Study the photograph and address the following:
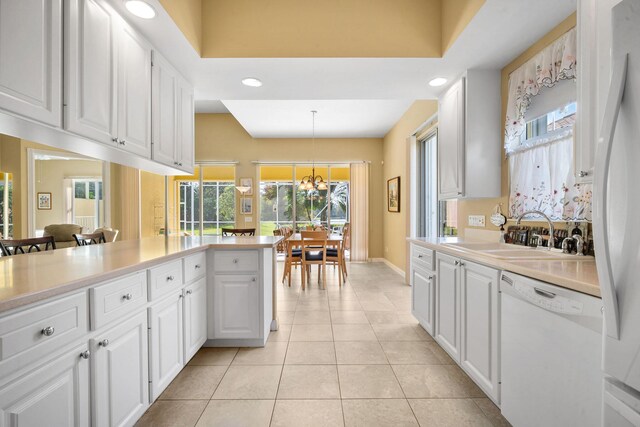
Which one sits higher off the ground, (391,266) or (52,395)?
(52,395)

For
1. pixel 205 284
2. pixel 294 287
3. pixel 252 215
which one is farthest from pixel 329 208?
pixel 205 284

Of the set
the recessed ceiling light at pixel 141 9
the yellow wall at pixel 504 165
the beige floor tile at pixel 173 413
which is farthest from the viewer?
the yellow wall at pixel 504 165

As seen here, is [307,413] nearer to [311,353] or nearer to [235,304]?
[311,353]

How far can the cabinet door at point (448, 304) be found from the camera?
2.10 metres

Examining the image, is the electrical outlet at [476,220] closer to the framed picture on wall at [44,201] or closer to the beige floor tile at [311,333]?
the beige floor tile at [311,333]

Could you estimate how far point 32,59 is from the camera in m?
1.28

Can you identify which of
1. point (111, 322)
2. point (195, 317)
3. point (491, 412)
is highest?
point (111, 322)

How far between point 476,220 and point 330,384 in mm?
1971

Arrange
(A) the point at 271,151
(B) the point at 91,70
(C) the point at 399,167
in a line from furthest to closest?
1. (A) the point at 271,151
2. (C) the point at 399,167
3. (B) the point at 91,70

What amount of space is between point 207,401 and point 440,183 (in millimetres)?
2689

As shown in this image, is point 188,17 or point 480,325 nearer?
point 480,325

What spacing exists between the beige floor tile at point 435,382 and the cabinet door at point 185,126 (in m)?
2.47

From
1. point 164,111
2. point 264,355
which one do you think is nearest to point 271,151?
point 164,111

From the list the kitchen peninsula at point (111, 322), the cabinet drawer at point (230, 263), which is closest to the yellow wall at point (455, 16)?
the kitchen peninsula at point (111, 322)
